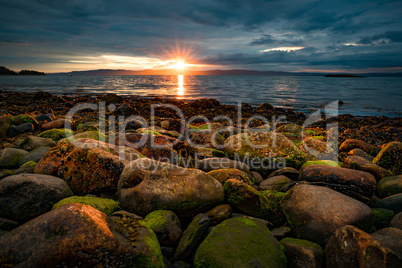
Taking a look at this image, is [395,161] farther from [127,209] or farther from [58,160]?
[58,160]

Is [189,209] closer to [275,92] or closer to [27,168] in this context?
[27,168]

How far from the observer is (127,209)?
11.7 ft

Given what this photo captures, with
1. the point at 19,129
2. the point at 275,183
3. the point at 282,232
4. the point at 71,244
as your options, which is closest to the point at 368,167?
the point at 275,183

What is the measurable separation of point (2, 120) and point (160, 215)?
8.83 metres

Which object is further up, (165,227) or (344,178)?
(344,178)

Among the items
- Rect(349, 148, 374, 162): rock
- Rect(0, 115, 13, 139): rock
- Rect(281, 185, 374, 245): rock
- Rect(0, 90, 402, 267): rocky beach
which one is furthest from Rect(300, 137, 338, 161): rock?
Rect(0, 115, 13, 139): rock

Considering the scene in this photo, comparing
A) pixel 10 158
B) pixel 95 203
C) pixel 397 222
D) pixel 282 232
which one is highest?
pixel 10 158

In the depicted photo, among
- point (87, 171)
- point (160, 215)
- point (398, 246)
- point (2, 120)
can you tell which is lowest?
point (398, 246)

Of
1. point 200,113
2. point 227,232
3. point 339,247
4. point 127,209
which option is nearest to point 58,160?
point 127,209

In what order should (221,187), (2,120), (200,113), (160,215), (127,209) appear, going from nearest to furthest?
(160,215)
(127,209)
(221,187)
(2,120)
(200,113)

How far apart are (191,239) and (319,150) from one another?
594 cm

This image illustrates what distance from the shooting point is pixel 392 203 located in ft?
13.4

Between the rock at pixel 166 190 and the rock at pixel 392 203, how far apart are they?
10.2ft

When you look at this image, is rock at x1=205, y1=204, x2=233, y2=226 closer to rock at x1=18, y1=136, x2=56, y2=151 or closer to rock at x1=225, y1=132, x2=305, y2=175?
rock at x1=225, y1=132, x2=305, y2=175
